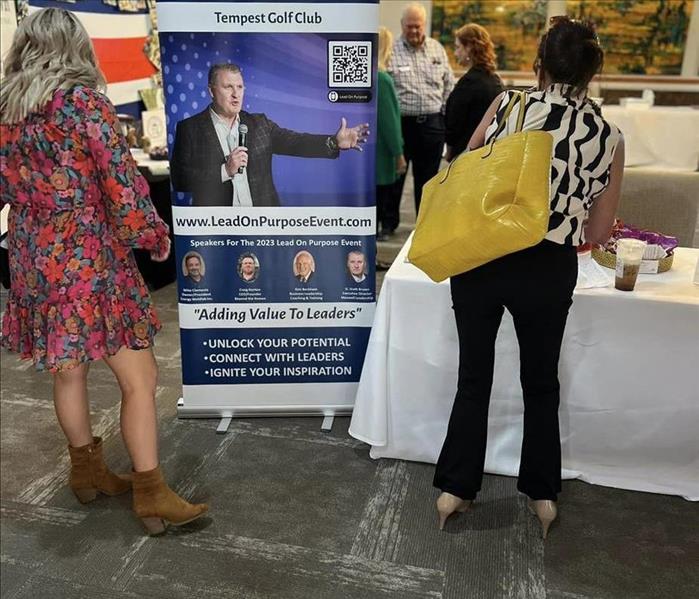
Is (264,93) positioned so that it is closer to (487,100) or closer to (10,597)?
(10,597)

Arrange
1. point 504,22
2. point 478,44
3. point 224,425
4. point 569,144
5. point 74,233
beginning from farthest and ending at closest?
point 504,22
point 478,44
point 224,425
point 74,233
point 569,144

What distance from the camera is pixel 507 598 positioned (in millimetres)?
1732

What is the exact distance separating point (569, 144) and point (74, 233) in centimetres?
115

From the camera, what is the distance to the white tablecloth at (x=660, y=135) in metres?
5.67

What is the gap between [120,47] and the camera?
14.9ft

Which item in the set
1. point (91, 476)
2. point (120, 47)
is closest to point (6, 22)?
point (120, 47)

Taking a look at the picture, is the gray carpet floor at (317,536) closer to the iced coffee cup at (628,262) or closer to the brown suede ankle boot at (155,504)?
the brown suede ankle boot at (155,504)

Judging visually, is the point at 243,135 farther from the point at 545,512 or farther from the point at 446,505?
the point at 545,512

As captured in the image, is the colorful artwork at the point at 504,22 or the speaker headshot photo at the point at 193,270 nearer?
the speaker headshot photo at the point at 193,270

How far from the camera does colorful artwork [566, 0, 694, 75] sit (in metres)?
7.53

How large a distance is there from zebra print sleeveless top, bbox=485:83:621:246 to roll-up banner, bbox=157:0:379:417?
769 millimetres

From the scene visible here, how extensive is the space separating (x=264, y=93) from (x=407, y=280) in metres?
0.74

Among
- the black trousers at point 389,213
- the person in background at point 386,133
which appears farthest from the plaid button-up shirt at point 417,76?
the black trousers at point 389,213

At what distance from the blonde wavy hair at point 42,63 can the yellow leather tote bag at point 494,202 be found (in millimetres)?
878
